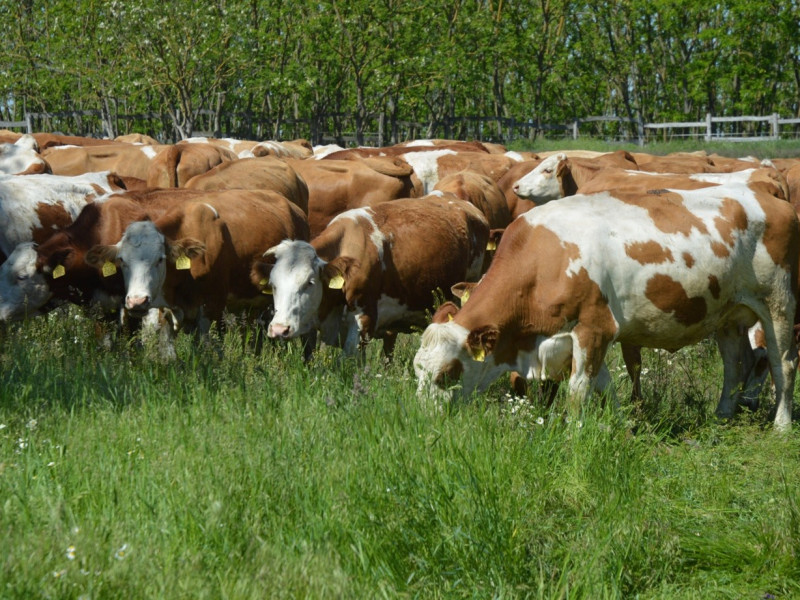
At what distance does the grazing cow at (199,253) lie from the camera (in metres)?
9.19

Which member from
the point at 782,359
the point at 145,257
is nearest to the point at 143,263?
the point at 145,257

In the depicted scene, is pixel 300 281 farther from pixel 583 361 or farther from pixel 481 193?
pixel 481 193

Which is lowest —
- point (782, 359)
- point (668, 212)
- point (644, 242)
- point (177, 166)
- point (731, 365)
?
point (731, 365)

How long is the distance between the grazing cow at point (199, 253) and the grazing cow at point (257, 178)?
2.14m

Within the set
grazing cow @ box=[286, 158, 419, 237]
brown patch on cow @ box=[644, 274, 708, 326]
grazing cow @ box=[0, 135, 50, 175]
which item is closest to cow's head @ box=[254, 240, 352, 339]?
brown patch on cow @ box=[644, 274, 708, 326]

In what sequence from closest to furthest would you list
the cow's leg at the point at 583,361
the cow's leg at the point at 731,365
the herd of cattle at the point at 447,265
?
the cow's leg at the point at 583,361
the herd of cattle at the point at 447,265
the cow's leg at the point at 731,365

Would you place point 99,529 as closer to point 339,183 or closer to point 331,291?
point 331,291

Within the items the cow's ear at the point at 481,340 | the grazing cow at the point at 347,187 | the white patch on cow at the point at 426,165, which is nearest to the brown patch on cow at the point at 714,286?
the cow's ear at the point at 481,340

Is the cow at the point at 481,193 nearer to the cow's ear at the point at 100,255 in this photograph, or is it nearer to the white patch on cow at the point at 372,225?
the white patch on cow at the point at 372,225

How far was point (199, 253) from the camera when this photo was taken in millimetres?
9414

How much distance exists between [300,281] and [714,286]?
3.17m

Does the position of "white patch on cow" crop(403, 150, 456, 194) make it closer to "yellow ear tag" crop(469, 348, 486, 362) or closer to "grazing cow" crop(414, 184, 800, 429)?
"grazing cow" crop(414, 184, 800, 429)

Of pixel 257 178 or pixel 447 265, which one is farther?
pixel 257 178

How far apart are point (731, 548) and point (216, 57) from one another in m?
26.3
